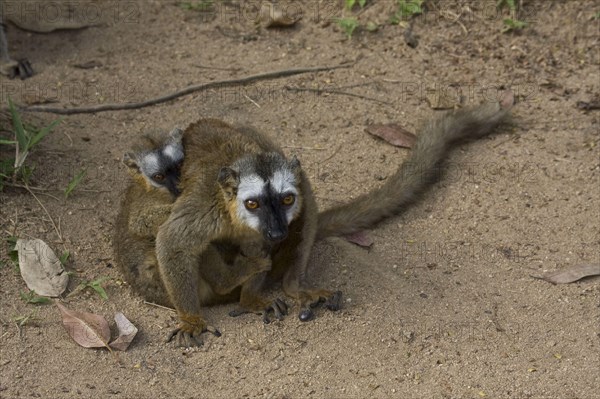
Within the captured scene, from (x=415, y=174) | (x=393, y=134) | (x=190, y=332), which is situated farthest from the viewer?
(x=393, y=134)

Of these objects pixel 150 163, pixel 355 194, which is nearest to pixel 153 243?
pixel 150 163

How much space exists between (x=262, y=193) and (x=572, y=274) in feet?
9.25

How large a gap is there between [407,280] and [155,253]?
2145mm

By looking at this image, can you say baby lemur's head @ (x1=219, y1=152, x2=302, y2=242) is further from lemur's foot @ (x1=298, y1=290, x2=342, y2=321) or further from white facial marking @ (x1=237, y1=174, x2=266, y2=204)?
lemur's foot @ (x1=298, y1=290, x2=342, y2=321)

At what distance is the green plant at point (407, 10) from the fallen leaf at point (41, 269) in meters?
5.53

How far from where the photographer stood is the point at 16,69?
407 inches

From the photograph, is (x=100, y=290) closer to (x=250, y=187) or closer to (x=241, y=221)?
(x=241, y=221)

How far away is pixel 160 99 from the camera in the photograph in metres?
9.83

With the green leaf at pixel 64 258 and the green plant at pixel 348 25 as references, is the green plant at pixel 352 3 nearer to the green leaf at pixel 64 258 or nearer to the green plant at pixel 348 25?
the green plant at pixel 348 25

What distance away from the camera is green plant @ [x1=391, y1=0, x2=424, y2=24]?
1084cm

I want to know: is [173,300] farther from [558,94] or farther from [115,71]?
[558,94]

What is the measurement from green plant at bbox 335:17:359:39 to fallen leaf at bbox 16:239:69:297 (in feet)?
16.4

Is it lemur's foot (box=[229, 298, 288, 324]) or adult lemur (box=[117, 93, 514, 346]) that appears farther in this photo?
lemur's foot (box=[229, 298, 288, 324])

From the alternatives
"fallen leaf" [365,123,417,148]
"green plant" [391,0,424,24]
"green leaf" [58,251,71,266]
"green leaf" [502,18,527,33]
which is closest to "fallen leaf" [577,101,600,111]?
"green leaf" [502,18,527,33]
